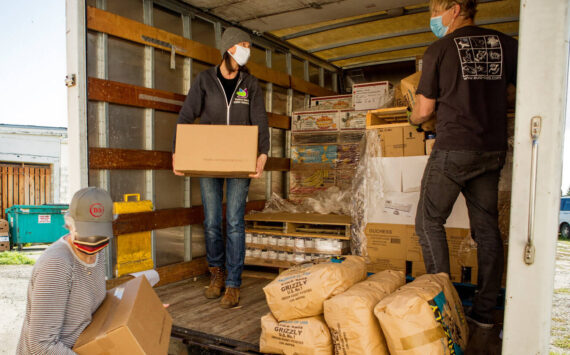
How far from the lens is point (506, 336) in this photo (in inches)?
63.9

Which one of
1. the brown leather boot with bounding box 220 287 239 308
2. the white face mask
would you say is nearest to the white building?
the white face mask

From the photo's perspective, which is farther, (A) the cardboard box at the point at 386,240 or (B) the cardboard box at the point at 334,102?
(B) the cardboard box at the point at 334,102

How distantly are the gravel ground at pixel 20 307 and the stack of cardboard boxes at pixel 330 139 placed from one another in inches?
111

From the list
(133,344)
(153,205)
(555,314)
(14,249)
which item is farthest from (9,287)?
(555,314)

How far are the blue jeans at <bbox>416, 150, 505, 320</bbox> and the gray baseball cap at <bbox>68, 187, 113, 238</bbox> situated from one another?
1.79 meters

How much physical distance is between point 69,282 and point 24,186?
1670cm

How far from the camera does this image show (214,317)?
2.79m

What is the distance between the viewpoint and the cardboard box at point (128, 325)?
169 centimetres

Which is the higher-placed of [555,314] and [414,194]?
[414,194]

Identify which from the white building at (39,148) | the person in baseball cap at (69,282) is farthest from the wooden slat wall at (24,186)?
the person in baseball cap at (69,282)

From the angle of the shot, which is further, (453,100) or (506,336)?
(453,100)

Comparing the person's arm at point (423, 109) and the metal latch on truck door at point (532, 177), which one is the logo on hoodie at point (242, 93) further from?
the metal latch on truck door at point (532, 177)

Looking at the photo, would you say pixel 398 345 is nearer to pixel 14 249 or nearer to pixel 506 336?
pixel 506 336

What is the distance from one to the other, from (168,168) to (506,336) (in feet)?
9.50
